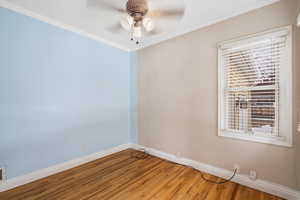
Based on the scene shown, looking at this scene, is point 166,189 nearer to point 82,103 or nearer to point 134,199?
point 134,199

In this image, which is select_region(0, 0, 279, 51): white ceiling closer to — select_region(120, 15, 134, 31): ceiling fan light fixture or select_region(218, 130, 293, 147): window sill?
select_region(120, 15, 134, 31): ceiling fan light fixture

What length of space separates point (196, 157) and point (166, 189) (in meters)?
0.79

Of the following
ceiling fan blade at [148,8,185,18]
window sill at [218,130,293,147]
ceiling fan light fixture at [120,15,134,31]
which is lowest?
window sill at [218,130,293,147]

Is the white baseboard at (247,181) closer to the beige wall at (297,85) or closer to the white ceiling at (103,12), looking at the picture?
the beige wall at (297,85)

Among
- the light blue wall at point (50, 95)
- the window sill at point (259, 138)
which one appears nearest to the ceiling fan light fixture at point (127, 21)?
the light blue wall at point (50, 95)

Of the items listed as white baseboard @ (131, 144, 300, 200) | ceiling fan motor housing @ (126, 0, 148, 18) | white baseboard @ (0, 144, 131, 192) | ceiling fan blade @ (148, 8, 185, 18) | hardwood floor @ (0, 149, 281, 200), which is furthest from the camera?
white baseboard @ (0, 144, 131, 192)

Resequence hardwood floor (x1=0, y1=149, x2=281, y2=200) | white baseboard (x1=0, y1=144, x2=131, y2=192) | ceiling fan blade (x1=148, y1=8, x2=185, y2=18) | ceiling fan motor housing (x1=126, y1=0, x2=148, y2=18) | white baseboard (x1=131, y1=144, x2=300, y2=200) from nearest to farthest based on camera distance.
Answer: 1. ceiling fan motor housing (x1=126, y1=0, x2=148, y2=18)
2. ceiling fan blade (x1=148, y1=8, x2=185, y2=18)
3. white baseboard (x1=131, y1=144, x2=300, y2=200)
4. hardwood floor (x1=0, y1=149, x2=281, y2=200)
5. white baseboard (x1=0, y1=144, x2=131, y2=192)

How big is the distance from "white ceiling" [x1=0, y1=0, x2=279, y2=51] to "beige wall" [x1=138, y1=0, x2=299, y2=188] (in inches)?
4.8

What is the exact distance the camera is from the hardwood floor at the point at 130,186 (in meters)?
1.65

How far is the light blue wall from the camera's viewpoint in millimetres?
1780

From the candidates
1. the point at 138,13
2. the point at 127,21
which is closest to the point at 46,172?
the point at 127,21

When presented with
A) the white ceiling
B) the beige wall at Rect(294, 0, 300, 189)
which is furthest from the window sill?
the white ceiling

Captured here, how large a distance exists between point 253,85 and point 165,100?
1.42 meters

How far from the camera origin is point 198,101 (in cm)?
223
